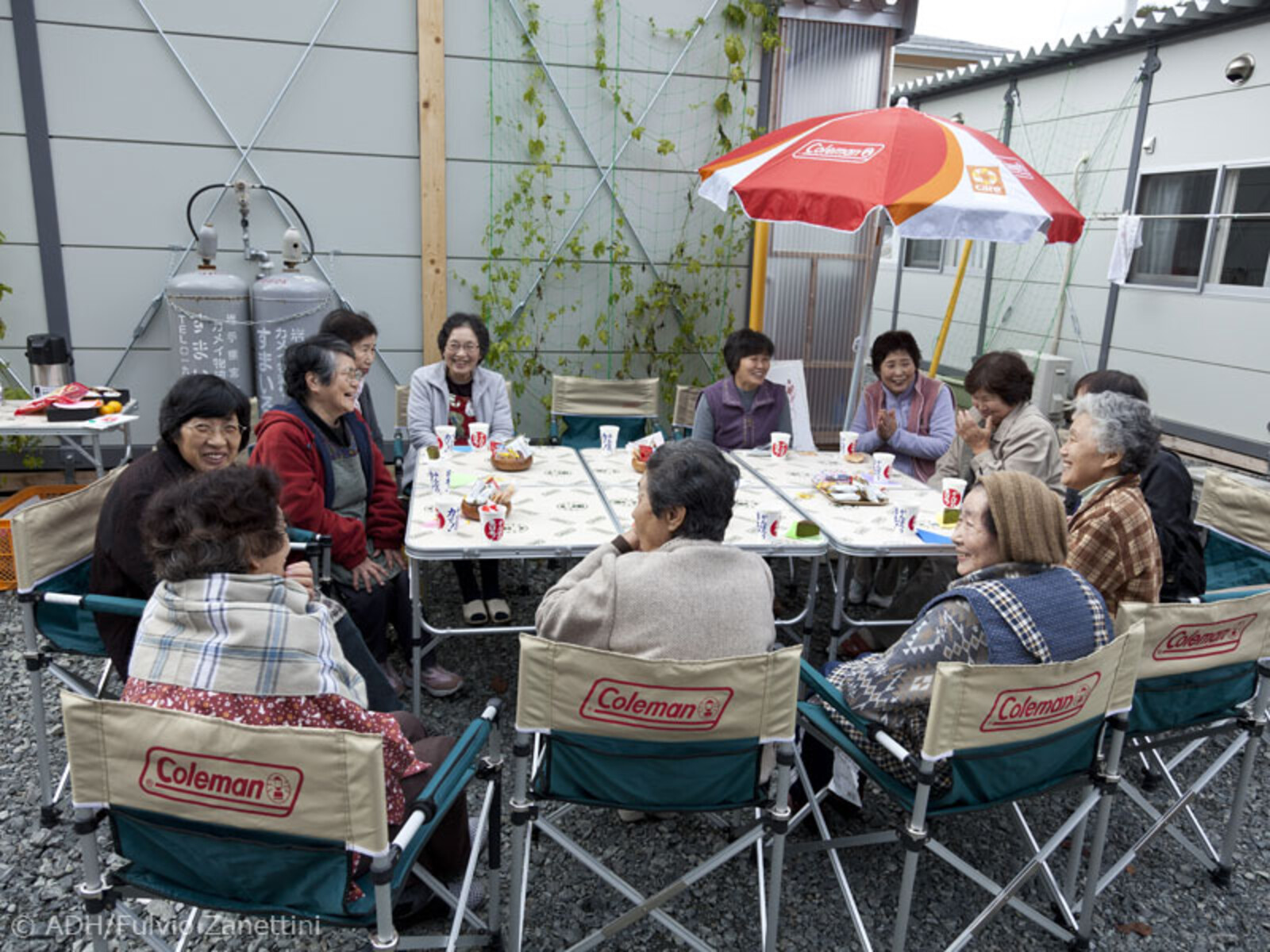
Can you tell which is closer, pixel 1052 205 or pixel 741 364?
pixel 1052 205

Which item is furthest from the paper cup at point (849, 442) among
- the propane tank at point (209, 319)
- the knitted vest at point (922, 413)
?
the propane tank at point (209, 319)

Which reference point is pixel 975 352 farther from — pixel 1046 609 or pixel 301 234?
pixel 1046 609

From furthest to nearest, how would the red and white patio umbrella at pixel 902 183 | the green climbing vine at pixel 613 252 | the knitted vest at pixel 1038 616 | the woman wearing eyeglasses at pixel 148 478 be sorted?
1. the green climbing vine at pixel 613 252
2. the red and white patio umbrella at pixel 902 183
3. the woman wearing eyeglasses at pixel 148 478
4. the knitted vest at pixel 1038 616

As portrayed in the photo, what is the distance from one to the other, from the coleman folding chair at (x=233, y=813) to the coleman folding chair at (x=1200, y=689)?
1738mm

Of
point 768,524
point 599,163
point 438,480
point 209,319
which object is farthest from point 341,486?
point 599,163

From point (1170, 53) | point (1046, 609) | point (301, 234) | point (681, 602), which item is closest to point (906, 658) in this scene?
point (1046, 609)

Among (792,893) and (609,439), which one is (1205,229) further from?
(792,893)

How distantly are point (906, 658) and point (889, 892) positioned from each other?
0.86 meters

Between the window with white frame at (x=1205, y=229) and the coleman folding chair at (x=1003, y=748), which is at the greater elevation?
the window with white frame at (x=1205, y=229)

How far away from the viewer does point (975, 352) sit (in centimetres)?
1007

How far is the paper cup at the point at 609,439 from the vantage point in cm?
414

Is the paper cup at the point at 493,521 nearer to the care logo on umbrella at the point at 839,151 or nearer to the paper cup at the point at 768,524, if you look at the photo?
the paper cup at the point at 768,524

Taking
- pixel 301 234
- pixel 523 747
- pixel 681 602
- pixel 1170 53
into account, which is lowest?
pixel 523 747

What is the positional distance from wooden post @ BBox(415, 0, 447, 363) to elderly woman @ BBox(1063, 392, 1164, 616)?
4.08 meters
